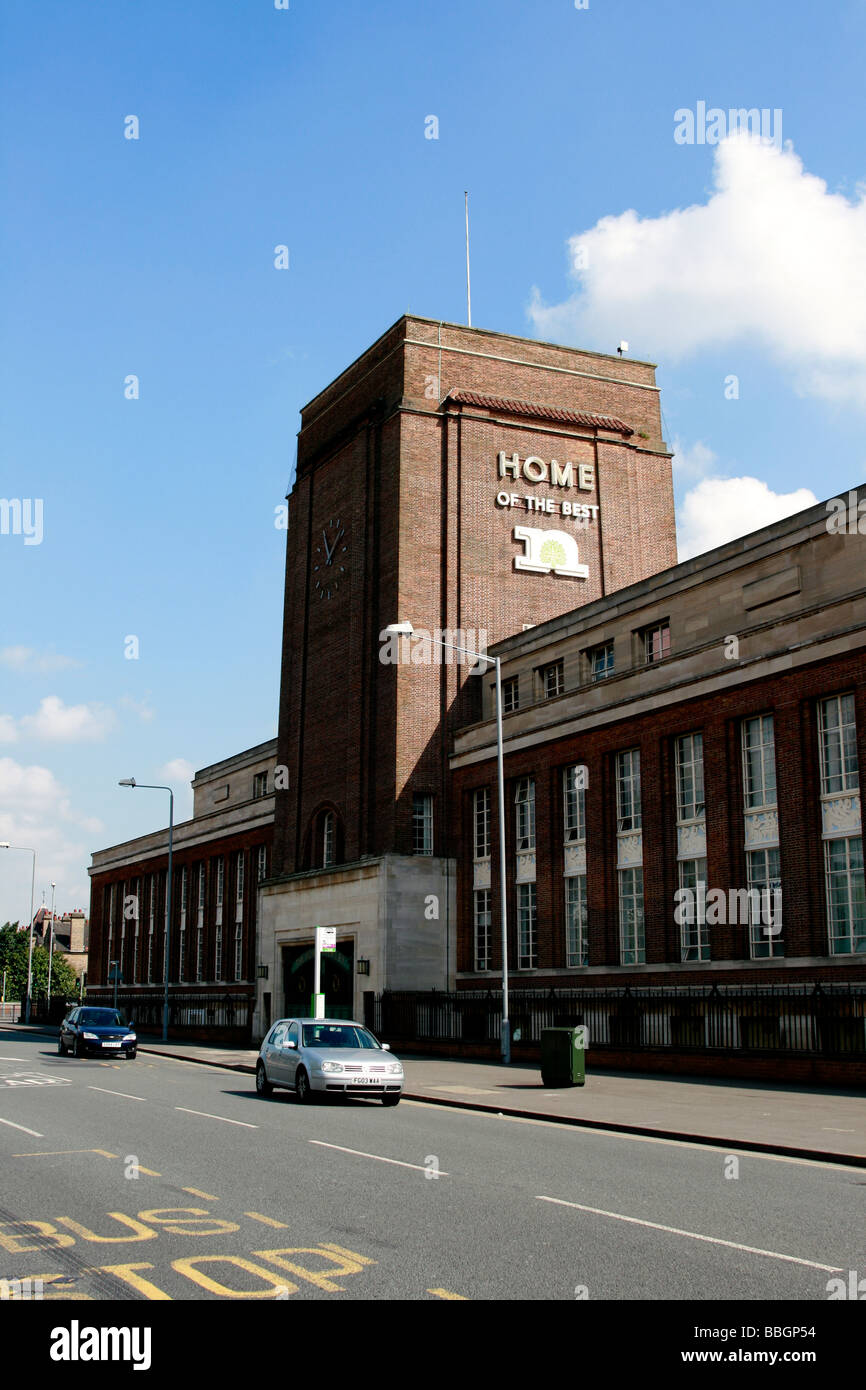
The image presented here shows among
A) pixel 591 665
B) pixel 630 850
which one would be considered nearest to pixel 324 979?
pixel 630 850

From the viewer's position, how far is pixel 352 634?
157 feet

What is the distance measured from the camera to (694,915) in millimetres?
32688

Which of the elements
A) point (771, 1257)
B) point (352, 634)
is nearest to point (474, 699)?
point (352, 634)

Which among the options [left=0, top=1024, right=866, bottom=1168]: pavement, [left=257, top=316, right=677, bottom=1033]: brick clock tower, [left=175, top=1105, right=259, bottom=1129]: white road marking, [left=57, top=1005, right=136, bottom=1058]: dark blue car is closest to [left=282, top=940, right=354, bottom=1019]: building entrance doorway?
[left=257, top=316, right=677, bottom=1033]: brick clock tower

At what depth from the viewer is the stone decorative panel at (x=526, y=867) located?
4003cm

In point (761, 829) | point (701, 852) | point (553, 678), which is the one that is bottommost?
point (701, 852)

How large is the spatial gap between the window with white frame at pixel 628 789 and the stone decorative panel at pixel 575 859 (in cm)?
203

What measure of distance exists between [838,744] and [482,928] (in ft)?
55.7

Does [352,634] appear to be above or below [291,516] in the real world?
below

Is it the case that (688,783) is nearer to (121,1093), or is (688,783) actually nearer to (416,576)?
(416,576)

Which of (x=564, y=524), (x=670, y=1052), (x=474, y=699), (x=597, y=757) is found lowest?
(x=670, y=1052)
